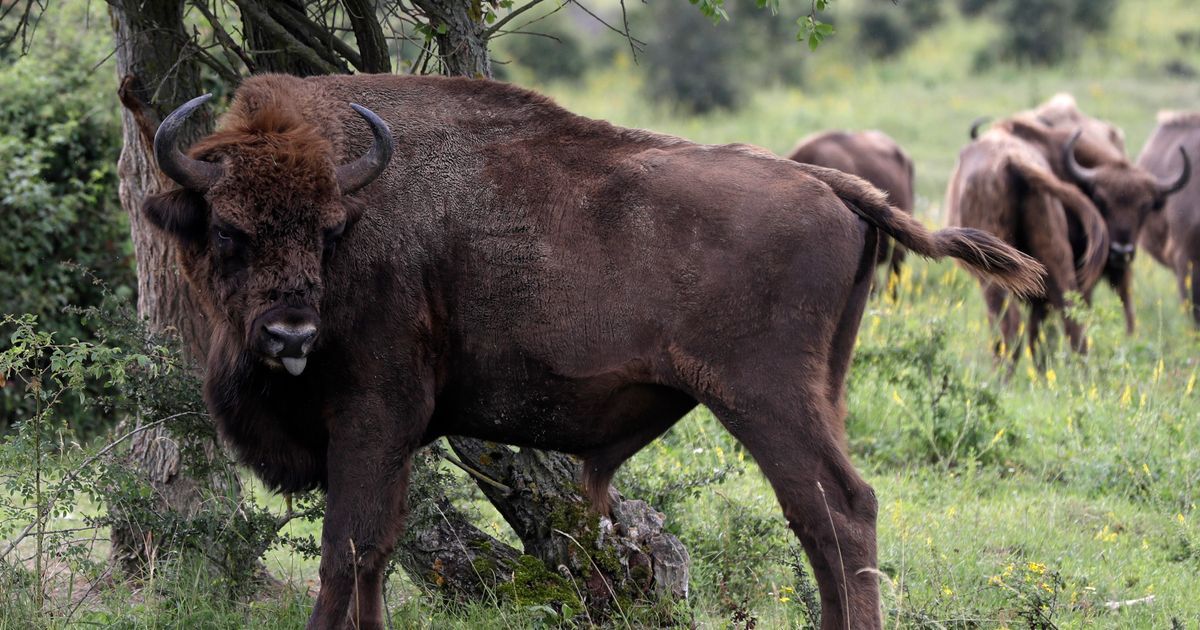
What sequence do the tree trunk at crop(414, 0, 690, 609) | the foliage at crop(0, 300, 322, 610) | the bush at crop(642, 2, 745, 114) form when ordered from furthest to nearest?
1. the bush at crop(642, 2, 745, 114)
2. the tree trunk at crop(414, 0, 690, 609)
3. the foliage at crop(0, 300, 322, 610)

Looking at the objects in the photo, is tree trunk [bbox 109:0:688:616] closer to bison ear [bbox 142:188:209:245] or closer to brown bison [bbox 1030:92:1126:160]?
bison ear [bbox 142:188:209:245]

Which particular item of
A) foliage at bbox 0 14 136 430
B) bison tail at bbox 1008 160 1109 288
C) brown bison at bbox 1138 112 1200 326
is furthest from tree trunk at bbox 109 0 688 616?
brown bison at bbox 1138 112 1200 326

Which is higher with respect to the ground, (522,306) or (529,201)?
(529,201)

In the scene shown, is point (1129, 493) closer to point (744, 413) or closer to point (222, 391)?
point (744, 413)

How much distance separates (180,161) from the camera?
4770mm

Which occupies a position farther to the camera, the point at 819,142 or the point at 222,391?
the point at 819,142

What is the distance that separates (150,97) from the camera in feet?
20.6

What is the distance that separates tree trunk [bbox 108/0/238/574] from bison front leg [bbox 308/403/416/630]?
1.15m

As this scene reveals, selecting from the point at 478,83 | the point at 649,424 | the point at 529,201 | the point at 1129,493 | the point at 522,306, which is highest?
the point at 478,83

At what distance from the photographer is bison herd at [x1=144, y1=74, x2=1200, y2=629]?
4.77 m

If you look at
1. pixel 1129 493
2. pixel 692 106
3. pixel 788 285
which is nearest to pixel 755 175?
pixel 788 285

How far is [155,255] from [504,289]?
2.65 metres

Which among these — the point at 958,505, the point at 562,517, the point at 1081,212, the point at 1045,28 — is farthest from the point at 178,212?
the point at 1045,28

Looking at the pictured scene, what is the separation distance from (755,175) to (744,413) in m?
0.98
